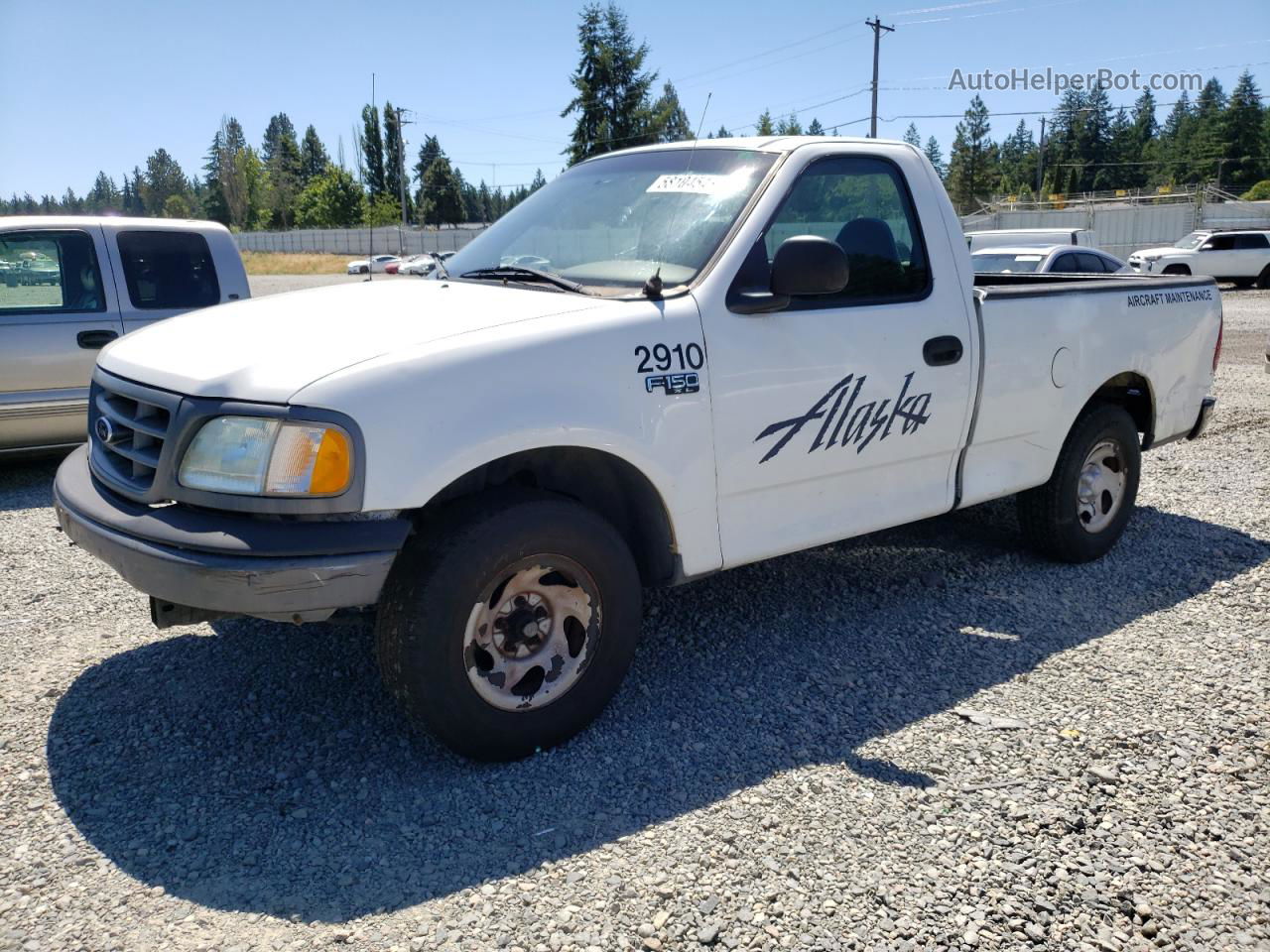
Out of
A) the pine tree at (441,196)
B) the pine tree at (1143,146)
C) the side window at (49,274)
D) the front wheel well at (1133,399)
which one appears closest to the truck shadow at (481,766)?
the front wheel well at (1133,399)

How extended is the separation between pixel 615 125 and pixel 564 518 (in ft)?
134

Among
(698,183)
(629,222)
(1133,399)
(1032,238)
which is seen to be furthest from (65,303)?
(1032,238)

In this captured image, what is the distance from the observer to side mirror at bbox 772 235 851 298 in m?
3.38

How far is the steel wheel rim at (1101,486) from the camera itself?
5230 millimetres

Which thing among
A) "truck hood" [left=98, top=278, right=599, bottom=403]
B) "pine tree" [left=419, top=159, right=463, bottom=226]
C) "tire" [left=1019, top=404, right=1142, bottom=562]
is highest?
"pine tree" [left=419, top=159, right=463, bottom=226]

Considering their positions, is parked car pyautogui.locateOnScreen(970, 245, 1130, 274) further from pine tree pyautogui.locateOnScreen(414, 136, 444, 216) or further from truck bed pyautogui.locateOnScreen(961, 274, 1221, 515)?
pine tree pyautogui.locateOnScreen(414, 136, 444, 216)

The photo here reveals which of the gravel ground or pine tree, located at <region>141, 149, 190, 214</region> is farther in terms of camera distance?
pine tree, located at <region>141, 149, 190, 214</region>

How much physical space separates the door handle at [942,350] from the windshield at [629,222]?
1013 mm

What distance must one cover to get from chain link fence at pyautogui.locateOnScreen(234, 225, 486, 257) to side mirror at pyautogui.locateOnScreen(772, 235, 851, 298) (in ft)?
176

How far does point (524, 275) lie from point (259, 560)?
1614mm

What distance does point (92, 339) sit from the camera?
6957 millimetres

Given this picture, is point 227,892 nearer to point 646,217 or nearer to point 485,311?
point 485,311

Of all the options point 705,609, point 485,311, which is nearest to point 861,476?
point 705,609

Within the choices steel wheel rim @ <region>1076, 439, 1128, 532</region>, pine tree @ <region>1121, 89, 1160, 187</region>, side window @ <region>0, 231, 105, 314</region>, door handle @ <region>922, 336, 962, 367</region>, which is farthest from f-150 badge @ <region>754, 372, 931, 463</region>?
pine tree @ <region>1121, 89, 1160, 187</region>
